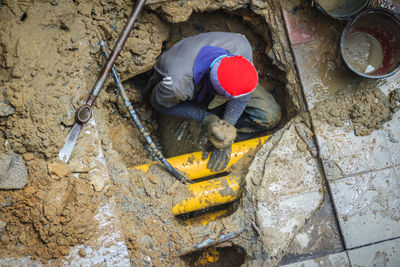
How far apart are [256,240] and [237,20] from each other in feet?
7.21

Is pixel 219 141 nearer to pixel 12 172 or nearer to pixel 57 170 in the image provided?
pixel 57 170

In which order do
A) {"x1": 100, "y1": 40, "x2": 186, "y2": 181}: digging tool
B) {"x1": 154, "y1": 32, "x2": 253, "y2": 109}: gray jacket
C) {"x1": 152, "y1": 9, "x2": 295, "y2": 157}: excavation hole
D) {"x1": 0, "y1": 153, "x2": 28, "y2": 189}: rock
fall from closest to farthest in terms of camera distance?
1. {"x1": 0, "y1": 153, "x2": 28, "y2": 189}: rock
2. {"x1": 100, "y1": 40, "x2": 186, "y2": 181}: digging tool
3. {"x1": 154, "y1": 32, "x2": 253, "y2": 109}: gray jacket
4. {"x1": 152, "y1": 9, "x2": 295, "y2": 157}: excavation hole

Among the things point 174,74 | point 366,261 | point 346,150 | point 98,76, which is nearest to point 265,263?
point 366,261

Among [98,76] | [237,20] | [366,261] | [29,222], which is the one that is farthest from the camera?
[237,20]

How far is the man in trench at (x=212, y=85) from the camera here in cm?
226

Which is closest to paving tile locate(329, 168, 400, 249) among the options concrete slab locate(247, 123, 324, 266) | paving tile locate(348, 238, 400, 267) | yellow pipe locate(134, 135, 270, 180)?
paving tile locate(348, 238, 400, 267)

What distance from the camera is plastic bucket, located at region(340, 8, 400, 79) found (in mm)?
2625

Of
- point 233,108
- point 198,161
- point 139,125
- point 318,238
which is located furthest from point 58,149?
point 318,238

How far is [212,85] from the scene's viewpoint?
7.98 ft

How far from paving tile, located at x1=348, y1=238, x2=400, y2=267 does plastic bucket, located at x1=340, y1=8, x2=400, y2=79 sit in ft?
4.53

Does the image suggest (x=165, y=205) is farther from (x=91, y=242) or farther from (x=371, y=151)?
(x=371, y=151)

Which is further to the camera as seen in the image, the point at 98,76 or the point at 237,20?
the point at 237,20

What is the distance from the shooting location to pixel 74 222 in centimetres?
211

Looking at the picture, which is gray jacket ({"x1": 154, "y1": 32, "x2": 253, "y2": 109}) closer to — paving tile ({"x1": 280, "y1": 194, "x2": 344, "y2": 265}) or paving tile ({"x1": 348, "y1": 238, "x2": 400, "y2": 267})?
paving tile ({"x1": 280, "y1": 194, "x2": 344, "y2": 265})
